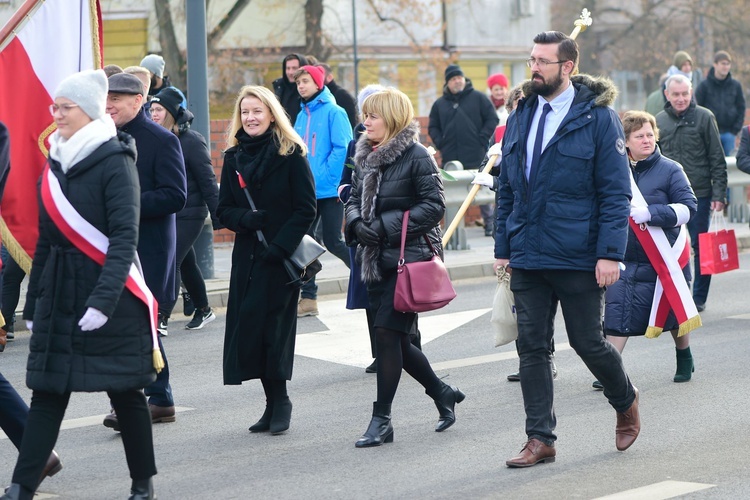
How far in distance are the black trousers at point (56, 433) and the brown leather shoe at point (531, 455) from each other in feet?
5.32

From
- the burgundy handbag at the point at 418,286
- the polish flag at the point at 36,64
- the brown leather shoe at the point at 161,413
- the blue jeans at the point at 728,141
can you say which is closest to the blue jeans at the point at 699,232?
the burgundy handbag at the point at 418,286

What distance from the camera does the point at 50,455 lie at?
562 cm

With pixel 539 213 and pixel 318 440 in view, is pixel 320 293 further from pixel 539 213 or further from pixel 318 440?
pixel 539 213

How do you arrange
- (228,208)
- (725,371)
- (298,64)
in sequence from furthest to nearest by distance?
(298,64) → (725,371) → (228,208)

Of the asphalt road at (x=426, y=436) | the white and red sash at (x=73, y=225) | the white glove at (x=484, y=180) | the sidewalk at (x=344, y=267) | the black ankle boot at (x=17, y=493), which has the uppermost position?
Answer: the white and red sash at (x=73, y=225)

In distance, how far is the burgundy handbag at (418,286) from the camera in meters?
6.79

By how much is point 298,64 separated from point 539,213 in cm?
676

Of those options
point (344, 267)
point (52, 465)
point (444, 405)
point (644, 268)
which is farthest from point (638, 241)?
point (344, 267)

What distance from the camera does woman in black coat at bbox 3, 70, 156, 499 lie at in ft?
17.6

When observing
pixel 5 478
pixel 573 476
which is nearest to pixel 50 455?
pixel 5 478

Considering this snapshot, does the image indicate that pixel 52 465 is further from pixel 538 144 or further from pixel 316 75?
pixel 316 75

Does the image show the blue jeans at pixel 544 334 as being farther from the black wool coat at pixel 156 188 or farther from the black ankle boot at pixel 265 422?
the black wool coat at pixel 156 188

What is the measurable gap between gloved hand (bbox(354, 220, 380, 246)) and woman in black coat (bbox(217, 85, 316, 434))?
13.4 inches

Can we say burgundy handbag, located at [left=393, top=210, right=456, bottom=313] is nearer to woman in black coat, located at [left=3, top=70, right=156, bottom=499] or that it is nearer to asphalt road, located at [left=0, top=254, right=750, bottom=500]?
asphalt road, located at [left=0, top=254, right=750, bottom=500]
